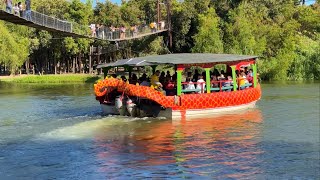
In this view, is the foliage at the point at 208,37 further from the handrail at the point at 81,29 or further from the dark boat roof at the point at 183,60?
the dark boat roof at the point at 183,60

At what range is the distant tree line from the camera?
41688mm

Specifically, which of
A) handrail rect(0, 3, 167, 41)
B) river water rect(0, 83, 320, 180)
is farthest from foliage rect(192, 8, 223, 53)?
river water rect(0, 83, 320, 180)

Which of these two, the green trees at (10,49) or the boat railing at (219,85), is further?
the green trees at (10,49)

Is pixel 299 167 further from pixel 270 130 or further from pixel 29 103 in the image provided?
pixel 29 103

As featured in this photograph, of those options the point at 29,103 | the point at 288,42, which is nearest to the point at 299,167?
the point at 29,103

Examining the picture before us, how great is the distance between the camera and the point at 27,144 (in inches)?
490

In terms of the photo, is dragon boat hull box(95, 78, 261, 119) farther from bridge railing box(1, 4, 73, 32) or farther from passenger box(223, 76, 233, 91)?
bridge railing box(1, 4, 73, 32)

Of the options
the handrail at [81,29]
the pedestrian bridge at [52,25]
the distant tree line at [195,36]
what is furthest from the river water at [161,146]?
the distant tree line at [195,36]

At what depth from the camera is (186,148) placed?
11.7 meters

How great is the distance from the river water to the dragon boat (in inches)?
18.6

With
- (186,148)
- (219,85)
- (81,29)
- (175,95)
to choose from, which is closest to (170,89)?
(175,95)

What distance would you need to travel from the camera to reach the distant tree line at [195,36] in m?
41.7

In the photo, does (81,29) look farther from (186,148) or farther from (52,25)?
(186,148)

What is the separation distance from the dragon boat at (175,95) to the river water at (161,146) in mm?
473
